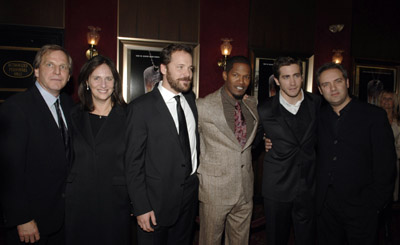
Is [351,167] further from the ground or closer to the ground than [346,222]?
further from the ground

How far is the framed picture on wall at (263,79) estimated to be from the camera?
5008mm

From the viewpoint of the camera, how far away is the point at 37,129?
2006mm

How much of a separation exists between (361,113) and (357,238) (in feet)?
3.43

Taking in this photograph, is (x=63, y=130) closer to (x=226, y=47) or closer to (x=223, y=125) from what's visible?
(x=223, y=125)

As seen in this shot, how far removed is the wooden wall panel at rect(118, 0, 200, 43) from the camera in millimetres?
4273

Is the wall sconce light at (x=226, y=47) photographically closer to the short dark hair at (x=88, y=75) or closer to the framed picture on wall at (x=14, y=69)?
the short dark hair at (x=88, y=75)

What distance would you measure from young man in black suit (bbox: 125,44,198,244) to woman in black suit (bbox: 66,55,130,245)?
20cm

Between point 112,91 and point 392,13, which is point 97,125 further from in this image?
point 392,13

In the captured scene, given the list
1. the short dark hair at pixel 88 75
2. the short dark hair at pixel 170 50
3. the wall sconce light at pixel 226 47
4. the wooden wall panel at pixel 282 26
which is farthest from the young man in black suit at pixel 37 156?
the wooden wall panel at pixel 282 26

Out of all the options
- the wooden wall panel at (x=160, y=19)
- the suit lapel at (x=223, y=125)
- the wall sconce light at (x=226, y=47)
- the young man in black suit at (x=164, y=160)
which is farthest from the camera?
the wall sconce light at (x=226, y=47)

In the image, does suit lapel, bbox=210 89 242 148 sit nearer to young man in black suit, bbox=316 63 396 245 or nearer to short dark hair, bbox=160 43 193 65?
short dark hair, bbox=160 43 193 65

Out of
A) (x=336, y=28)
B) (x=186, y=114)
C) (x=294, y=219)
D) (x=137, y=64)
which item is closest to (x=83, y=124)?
(x=186, y=114)

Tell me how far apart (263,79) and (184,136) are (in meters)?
3.25

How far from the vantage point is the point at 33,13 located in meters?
3.95
